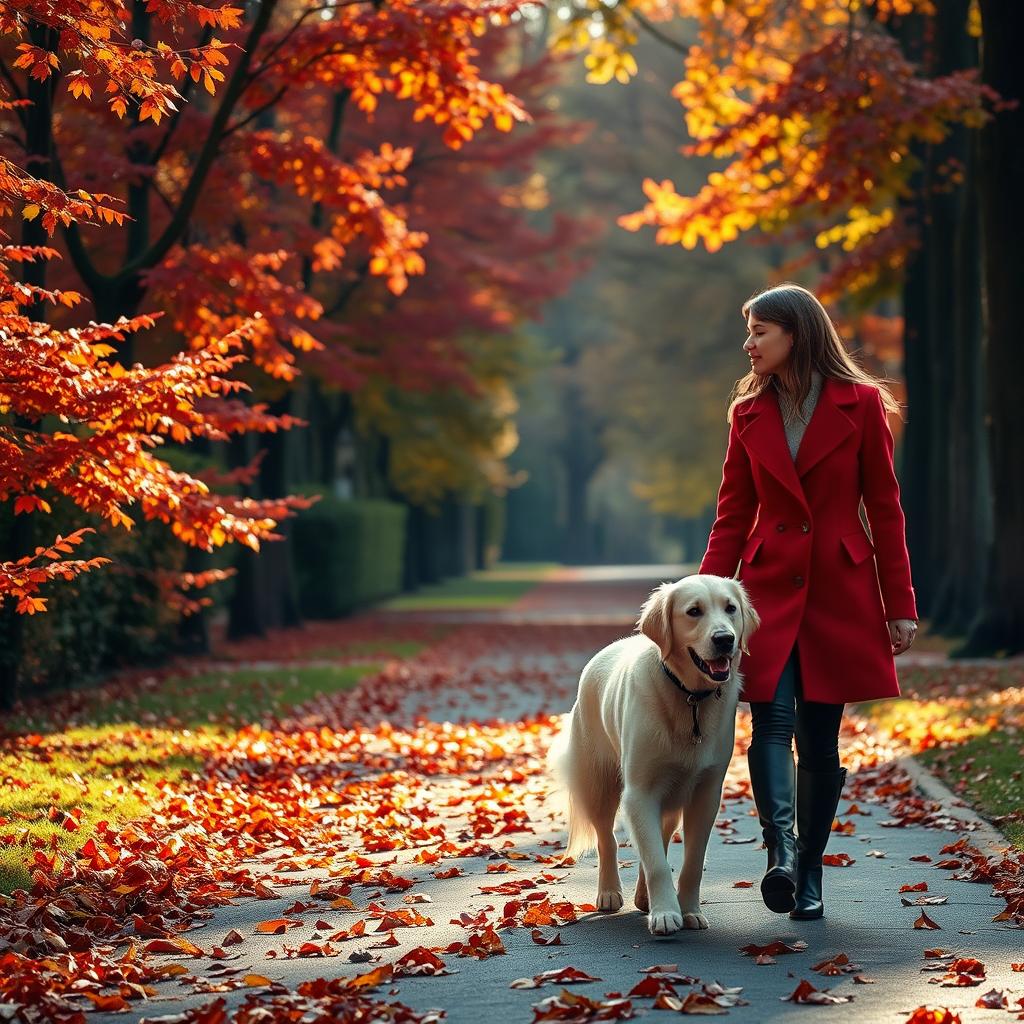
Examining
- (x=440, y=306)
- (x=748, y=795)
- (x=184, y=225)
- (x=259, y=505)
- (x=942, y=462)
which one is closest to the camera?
(x=748, y=795)

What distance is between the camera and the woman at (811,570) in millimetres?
6020

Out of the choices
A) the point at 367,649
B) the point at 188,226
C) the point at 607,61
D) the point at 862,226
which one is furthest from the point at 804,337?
the point at 862,226

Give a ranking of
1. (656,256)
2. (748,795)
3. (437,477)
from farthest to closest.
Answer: (656,256) < (437,477) < (748,795)

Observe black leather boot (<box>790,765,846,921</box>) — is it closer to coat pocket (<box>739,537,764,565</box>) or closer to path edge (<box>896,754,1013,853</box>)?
coat pocket (<box>739,537,764,565</box>)

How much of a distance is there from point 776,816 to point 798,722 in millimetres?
422

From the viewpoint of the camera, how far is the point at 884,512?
6043mm

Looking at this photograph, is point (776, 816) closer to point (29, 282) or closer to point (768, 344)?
point (768, 344)

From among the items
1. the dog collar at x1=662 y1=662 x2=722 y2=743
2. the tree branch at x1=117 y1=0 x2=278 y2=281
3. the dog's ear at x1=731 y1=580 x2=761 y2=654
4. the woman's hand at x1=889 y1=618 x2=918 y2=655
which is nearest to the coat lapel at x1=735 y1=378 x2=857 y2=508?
the dog's ear at x1=731 y1=580 x2=761 y2=654

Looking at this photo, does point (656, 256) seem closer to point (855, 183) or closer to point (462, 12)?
point (855, 183)

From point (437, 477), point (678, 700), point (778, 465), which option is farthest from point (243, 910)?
point (437, 477)

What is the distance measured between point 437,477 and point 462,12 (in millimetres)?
24668

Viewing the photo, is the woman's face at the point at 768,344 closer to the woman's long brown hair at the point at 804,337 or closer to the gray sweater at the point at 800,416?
the woman's long brown hair at the point at 804,337

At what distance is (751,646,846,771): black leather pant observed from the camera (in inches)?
238

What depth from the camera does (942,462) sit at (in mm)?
21516
